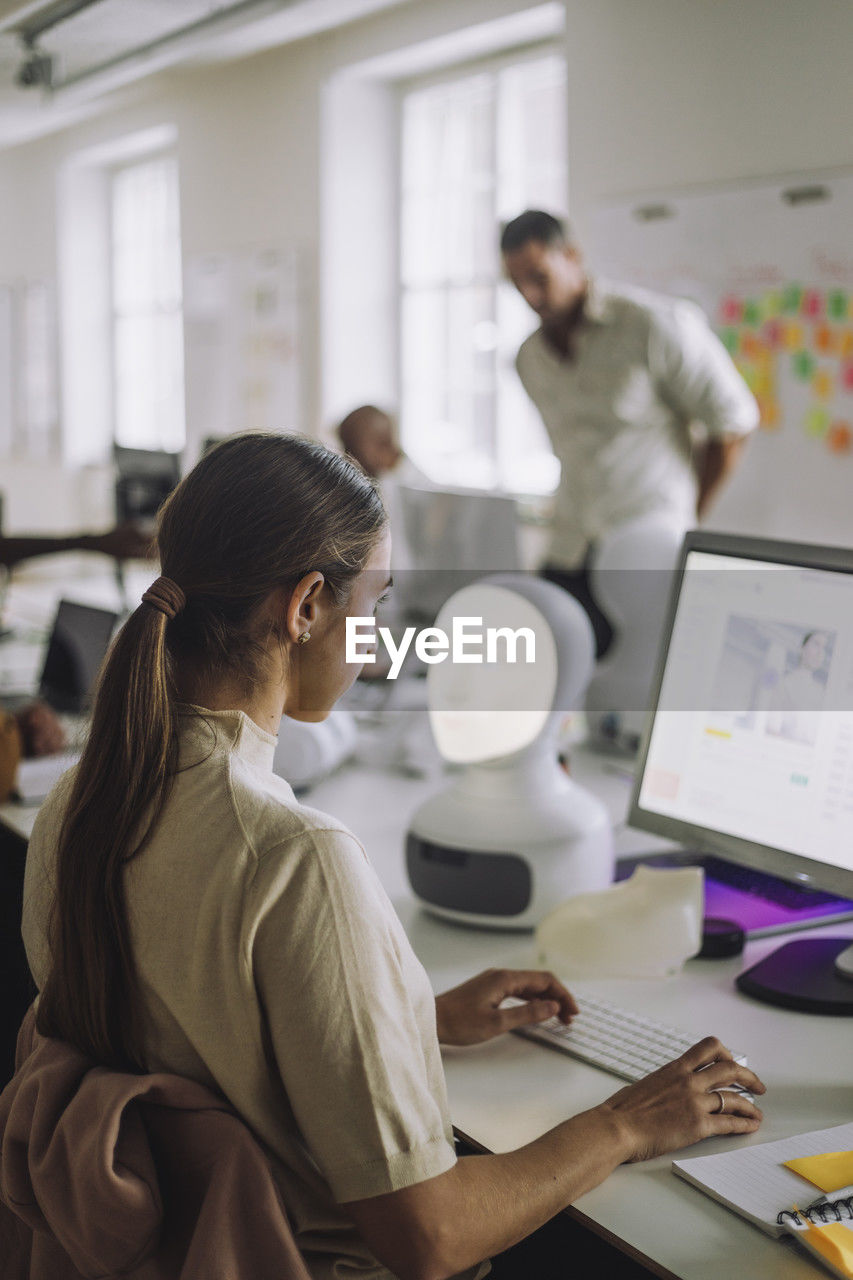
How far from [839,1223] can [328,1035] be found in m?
0.37

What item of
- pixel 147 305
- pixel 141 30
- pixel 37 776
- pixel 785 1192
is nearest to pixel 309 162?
pixel 141 30

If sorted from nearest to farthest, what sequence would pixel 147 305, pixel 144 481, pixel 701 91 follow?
pixel 701 91 < pixel 144 481 < pixel 147 305

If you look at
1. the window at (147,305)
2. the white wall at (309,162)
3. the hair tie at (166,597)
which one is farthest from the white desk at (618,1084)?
the window at (147,305)

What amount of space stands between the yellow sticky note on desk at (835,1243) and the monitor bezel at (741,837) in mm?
464

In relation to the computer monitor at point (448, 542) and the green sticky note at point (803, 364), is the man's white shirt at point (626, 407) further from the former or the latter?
the computer monitor at point (448, 542)

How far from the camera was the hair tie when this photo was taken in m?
0.95

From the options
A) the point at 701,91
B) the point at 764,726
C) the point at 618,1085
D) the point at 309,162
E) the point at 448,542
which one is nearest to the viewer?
the point at 618,1085

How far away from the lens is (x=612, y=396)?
3.20 meters

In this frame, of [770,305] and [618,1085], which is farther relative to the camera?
[770,305]

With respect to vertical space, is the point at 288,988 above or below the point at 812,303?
below

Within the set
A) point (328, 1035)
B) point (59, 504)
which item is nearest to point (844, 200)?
point (328, 1035)

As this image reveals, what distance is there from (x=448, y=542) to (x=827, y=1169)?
164cm

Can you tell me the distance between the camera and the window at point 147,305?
762cm

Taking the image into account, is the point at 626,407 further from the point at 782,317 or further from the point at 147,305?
the point at 147,305
